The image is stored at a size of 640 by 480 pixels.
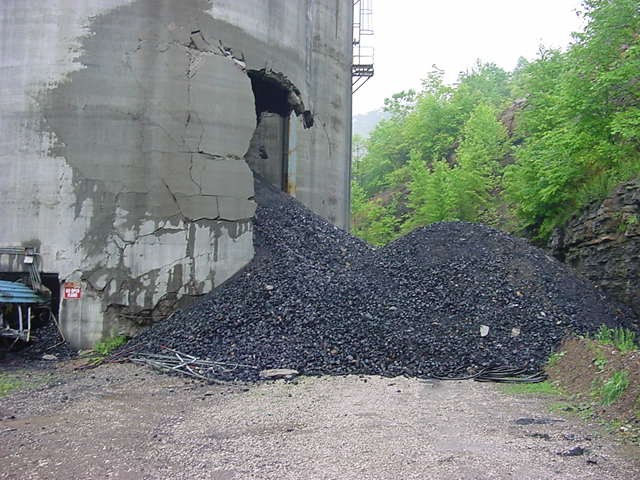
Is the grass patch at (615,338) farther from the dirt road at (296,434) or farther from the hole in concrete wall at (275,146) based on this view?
the hole in concrete wall at (275,146)

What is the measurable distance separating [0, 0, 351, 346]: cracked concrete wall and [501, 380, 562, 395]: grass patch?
17.2 feet

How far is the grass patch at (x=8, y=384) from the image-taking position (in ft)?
22.7

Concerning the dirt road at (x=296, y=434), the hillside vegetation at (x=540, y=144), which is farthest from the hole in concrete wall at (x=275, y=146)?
the dirt road at (x=296, y=434)

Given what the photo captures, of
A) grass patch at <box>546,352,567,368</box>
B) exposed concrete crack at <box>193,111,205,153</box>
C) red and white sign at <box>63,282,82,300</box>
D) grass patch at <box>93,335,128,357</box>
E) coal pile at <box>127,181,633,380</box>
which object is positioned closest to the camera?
grass patch at <box>546,352,567,368</box>

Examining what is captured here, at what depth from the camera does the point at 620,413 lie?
550cm

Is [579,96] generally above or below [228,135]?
Answer: above

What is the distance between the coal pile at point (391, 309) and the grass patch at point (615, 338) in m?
0.23

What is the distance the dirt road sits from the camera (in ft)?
14.0

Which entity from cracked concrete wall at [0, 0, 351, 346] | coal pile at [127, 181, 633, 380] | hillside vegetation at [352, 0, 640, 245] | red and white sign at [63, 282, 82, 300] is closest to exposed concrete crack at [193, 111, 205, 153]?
cracked concrete wall at [0, 0, 351, 346]

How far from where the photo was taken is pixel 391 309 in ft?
29.8

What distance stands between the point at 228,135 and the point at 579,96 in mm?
7428

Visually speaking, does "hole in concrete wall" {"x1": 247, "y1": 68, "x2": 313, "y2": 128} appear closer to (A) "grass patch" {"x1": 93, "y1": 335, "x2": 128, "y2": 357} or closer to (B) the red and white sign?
(B) the red and white sign

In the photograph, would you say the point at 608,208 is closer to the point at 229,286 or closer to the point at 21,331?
the point at 229,286

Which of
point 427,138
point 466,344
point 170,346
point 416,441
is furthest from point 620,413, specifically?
point 427,138
